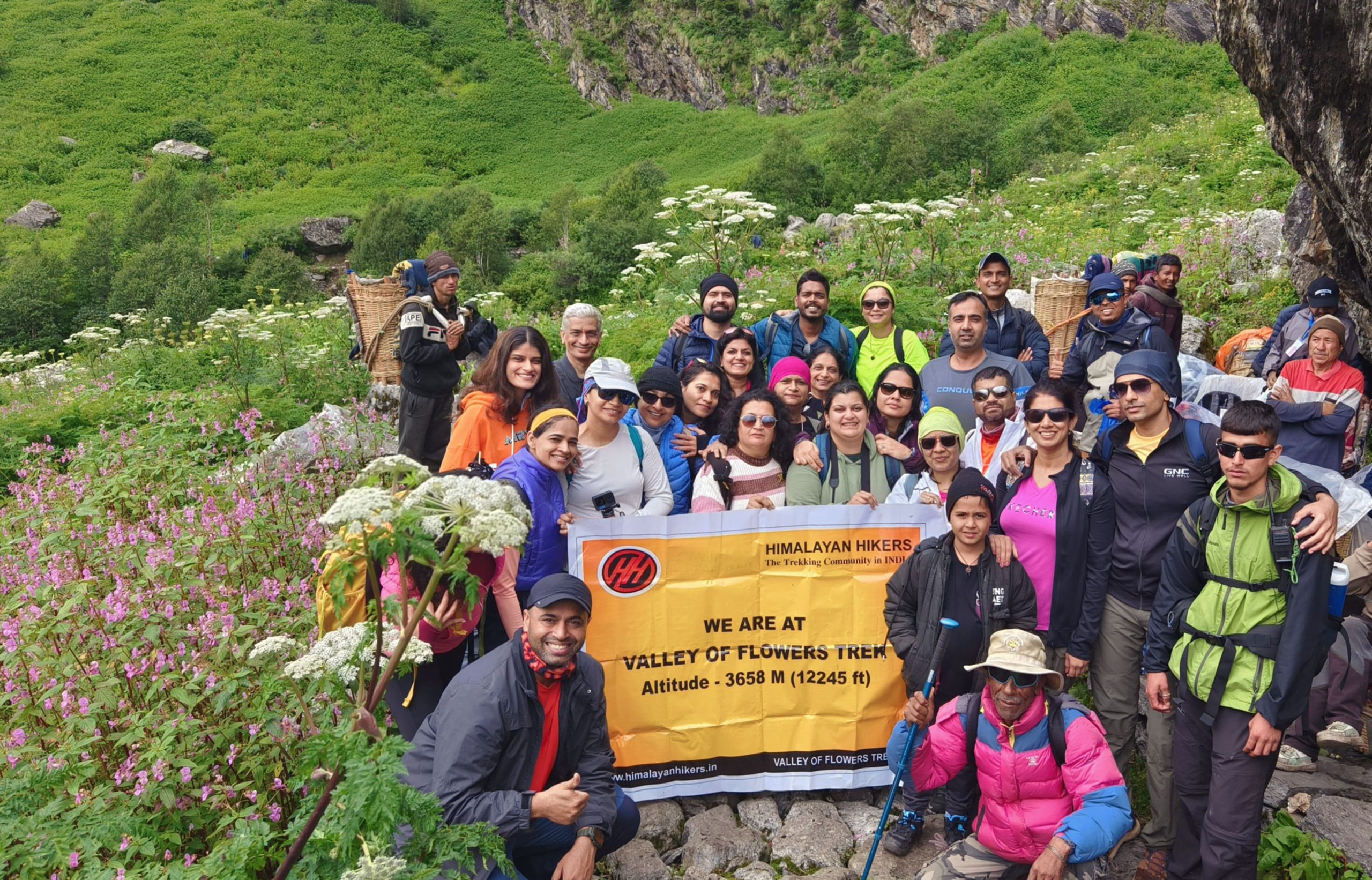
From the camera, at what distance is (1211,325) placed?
11.5m

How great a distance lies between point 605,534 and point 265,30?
99872mm

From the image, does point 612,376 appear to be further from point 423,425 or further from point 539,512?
point 423,425

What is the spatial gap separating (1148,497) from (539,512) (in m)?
3.60

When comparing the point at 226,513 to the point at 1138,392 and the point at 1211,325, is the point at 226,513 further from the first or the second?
the point at 1211,325

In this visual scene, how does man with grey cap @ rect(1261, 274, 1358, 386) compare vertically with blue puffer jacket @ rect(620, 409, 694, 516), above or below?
above

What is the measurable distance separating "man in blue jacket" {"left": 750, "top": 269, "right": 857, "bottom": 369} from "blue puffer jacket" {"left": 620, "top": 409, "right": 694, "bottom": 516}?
1.64 meters

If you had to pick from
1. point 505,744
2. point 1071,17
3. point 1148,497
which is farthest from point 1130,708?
point 1071,17

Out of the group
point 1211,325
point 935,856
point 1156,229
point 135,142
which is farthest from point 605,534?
point 135,142

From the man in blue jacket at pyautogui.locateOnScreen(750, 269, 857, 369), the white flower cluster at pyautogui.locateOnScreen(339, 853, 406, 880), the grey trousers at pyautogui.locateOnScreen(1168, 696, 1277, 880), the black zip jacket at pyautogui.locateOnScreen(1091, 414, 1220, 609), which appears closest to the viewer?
the white flower cluster at pyautogui.locateOnScreen(339, 853, 406, 880)

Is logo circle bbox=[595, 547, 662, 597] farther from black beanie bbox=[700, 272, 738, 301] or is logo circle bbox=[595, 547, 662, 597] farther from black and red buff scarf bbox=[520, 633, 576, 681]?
black beanie bbox=[700, 272, 738, 301]

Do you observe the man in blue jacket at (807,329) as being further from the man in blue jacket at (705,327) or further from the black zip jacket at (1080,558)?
the black zip jacket at (1080,558)

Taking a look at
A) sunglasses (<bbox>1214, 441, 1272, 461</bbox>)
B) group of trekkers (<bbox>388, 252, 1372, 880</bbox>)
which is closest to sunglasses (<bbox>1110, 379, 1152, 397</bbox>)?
group of trekkers (<bbox>388, 252, 1372, 880</bbox>)

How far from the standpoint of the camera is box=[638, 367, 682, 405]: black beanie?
6.12m

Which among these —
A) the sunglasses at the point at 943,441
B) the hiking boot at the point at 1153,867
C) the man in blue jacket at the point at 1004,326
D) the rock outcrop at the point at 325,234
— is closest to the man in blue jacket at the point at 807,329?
the man in blue jacket at the point at 1004,326
